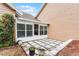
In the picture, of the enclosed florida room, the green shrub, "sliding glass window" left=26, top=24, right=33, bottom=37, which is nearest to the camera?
the green shrub

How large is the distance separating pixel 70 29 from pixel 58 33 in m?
1.70

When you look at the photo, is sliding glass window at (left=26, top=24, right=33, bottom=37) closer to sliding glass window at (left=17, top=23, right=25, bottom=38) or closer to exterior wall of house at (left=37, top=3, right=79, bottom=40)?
sliding glass window at (left=17, top=23, right=25, bottom=38)

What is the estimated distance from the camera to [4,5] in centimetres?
809

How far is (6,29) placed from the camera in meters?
7.73

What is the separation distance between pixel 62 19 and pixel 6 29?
203 inches

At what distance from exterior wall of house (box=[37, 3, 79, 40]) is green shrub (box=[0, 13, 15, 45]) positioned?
4.60 metres

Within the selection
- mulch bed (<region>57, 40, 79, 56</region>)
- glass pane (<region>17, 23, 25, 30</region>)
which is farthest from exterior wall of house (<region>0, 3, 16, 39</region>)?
mulch bed (<region>57, 40, 79, 56</region>)

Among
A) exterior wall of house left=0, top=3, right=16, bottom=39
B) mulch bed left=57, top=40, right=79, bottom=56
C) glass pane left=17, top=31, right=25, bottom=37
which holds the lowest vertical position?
mulch bed left=57, top=40, right=79, bottom=56

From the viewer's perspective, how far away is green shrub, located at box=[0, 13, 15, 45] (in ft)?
25.0

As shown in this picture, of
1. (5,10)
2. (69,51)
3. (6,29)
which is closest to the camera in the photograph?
(69,51)

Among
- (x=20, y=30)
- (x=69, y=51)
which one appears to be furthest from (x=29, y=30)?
(x=69, y=51)

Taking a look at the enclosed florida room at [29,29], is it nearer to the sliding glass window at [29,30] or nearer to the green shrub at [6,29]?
the sliding glass window at [29,30]

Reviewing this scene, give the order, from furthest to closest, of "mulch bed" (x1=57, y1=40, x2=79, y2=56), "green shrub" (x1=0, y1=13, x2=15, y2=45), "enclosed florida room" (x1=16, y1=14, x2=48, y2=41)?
1. "enclosed florida room" (x1=16, y1=14, x2=48, y2=41)
2. "green shrub" (x1=0, y1=13, x2=15, y2=45)
3. "mulch bed" (x1=57, y1=40, x2=79, y2=56)

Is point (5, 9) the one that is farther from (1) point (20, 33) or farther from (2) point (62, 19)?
(2) point (62, 19)
